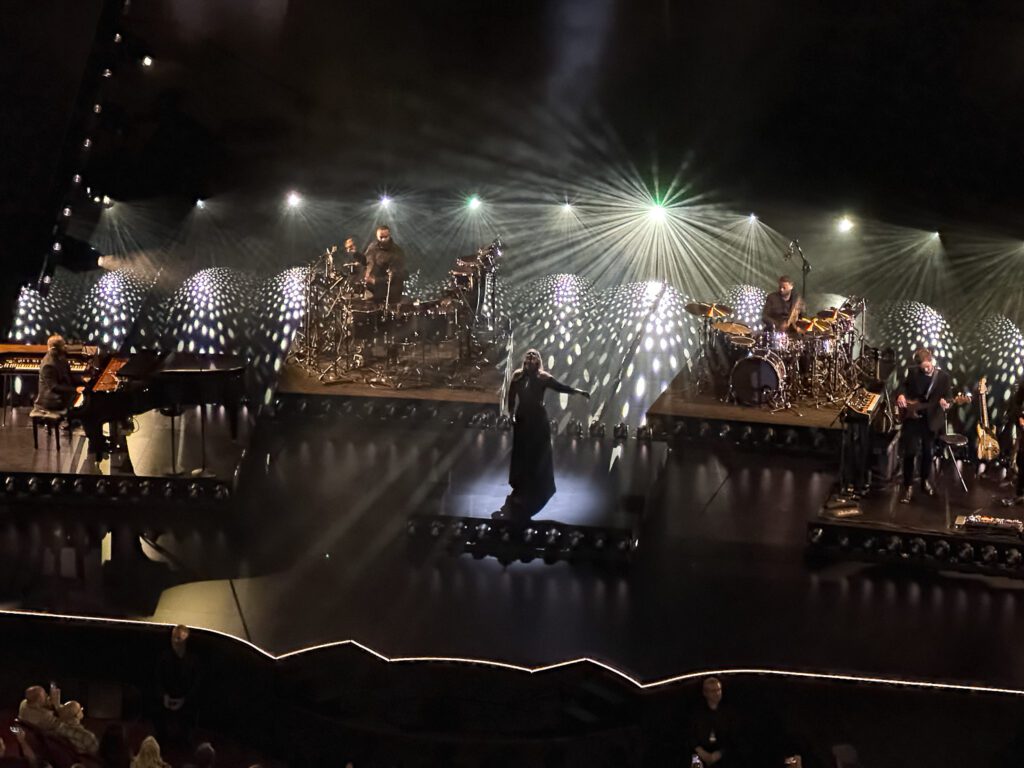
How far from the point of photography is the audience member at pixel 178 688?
25.6 feet

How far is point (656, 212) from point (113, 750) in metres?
9.42

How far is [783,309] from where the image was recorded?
12.2 m

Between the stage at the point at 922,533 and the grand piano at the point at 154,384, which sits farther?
the grand piano at the point at 154,384

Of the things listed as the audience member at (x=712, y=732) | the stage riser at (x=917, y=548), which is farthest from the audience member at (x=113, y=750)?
the stage riser at (x=917, y=548)

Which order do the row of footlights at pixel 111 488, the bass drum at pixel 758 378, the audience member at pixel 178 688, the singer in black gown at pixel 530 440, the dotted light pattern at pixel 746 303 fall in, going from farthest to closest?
1. the dotted light pattern at pixel 746 303
2. the bass drum at pixel 758 378
3. the row of footlights at pixel 111 488
4. the singer in black gown at pixel 530 440
5. the audience member at pixel 178 688

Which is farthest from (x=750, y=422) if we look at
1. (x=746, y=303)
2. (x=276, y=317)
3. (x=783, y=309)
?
(x=276, y=317)

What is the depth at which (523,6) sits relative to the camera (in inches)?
538

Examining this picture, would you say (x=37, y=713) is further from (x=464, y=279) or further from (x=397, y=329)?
(x=464, y=279)

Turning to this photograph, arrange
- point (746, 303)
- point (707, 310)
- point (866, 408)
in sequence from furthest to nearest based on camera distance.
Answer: point (746, 303)
point (707, 310)
point (866, 408)

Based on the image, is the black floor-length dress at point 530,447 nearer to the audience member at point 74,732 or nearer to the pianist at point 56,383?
the audience member at point 74,732

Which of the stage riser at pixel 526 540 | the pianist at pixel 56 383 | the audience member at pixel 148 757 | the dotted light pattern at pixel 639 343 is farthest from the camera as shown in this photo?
the dotted light pattern at pixel 639 343

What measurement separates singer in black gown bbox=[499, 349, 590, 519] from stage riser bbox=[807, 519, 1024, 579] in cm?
219

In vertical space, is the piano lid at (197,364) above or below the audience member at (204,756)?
above

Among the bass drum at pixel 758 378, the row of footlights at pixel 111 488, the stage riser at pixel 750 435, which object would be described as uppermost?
the bass drum at pixel 758 378
